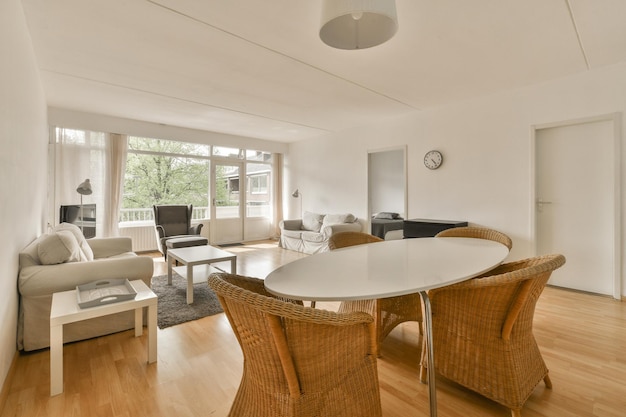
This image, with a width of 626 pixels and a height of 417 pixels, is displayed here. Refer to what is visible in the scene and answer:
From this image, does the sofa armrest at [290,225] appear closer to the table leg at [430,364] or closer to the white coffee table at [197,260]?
the white coffee table at [197,260]

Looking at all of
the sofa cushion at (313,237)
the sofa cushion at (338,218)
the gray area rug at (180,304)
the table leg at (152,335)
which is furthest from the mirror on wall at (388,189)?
the table leg at (152,335)

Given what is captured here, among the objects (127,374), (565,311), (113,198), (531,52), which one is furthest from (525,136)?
(113,198)

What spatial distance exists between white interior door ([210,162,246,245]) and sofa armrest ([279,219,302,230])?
130cm

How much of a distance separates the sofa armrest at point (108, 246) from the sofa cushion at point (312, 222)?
3453 mm

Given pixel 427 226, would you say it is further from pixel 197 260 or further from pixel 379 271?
pixel 379 271

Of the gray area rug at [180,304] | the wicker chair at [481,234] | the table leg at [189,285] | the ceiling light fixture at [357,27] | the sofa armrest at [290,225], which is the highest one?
the ceiling light fixture at [357,27]

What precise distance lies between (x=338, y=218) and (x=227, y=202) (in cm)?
273

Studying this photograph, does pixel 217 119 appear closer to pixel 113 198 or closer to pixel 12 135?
pixel 113 198

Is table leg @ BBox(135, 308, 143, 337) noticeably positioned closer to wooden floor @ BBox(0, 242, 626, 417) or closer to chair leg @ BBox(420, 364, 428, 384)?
wooden floor @ BBox(0, 242, 626, 417)

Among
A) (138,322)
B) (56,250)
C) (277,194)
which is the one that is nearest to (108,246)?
(56,250)

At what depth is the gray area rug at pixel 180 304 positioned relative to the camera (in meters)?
2.77

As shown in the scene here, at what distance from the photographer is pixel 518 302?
1.40 metres

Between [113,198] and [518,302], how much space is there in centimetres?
601

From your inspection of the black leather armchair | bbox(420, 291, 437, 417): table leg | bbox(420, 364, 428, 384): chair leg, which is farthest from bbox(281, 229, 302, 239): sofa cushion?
bbox(420, 291, 437, 417): table leg
